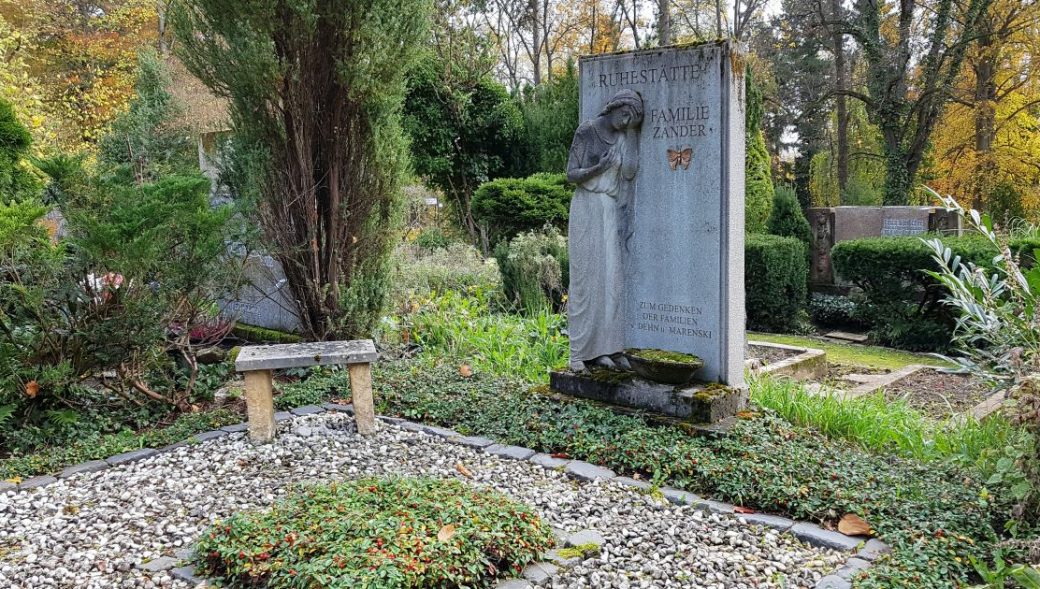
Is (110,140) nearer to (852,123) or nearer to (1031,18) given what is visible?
(1031,18)

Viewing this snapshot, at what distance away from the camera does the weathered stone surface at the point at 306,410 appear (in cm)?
541

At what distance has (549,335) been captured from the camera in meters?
7.19

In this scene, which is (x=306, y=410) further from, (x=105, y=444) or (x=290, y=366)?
(x=105, y=444)

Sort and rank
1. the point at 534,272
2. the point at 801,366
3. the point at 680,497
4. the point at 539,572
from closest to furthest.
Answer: the point at 539,572
the point at 680,497
the point at 801,366
the point at 534,272

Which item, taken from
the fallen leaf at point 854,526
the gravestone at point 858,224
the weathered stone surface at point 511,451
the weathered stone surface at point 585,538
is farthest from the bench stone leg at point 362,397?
the gravestone at point 858,224

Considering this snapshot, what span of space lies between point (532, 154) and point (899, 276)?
895 centimetres

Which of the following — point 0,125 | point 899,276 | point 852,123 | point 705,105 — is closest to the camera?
point 705,105

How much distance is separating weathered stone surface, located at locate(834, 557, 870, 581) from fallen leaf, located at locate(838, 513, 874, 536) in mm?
245

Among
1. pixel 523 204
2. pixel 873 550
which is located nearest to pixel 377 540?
pixel 873 550

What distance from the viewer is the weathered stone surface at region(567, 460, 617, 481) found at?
416 centimetres

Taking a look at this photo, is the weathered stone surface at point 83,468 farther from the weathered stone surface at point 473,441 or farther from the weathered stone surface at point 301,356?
the weathered stone surface at point 473,441

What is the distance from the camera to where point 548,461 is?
4.43 m

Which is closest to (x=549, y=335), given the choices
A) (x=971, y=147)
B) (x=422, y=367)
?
(x=422, y=367)

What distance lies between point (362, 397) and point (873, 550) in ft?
10.5
